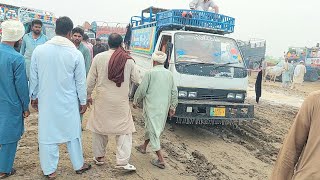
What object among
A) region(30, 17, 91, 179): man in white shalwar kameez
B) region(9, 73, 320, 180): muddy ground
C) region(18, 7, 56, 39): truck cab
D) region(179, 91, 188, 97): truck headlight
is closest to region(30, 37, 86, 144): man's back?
region(30, 17, 91, 179): man in white shalwar kameez

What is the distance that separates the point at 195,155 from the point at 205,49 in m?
2.29

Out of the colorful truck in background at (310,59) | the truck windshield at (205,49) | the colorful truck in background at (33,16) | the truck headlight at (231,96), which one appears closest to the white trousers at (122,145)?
the truck windshield at (205,49)

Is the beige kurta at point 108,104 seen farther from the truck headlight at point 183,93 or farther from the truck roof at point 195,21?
the truck roof at point 195,21

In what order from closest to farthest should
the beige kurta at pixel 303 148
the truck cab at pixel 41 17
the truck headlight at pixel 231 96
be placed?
1. the beige kurta at pixel 303 148
2. the truck headlight at pixel 231 96
3. the truck cab at pixel 41 17

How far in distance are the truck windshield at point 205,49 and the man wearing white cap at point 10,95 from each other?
3149 millimetres

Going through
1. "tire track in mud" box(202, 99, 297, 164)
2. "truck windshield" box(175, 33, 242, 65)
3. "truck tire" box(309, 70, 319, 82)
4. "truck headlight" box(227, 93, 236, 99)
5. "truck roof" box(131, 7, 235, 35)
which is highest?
"truck roof" box(131, 7, 235, 35)

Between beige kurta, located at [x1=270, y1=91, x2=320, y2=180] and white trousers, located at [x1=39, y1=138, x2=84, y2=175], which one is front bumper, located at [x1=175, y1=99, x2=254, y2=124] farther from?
beige kurta, located at [x1=270, y1=91, x2=320, y2=180]

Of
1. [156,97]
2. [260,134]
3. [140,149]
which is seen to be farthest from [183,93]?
[260,134]

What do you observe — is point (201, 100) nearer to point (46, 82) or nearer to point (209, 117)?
point (209, 117)

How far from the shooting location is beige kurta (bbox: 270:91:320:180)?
5.95 feet

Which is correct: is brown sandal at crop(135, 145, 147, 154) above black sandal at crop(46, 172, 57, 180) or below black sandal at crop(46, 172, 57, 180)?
below

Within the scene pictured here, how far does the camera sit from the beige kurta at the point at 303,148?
1.81 meters

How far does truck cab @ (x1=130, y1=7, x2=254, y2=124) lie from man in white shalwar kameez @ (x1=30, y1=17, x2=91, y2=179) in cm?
250

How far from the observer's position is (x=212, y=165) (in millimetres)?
5035
